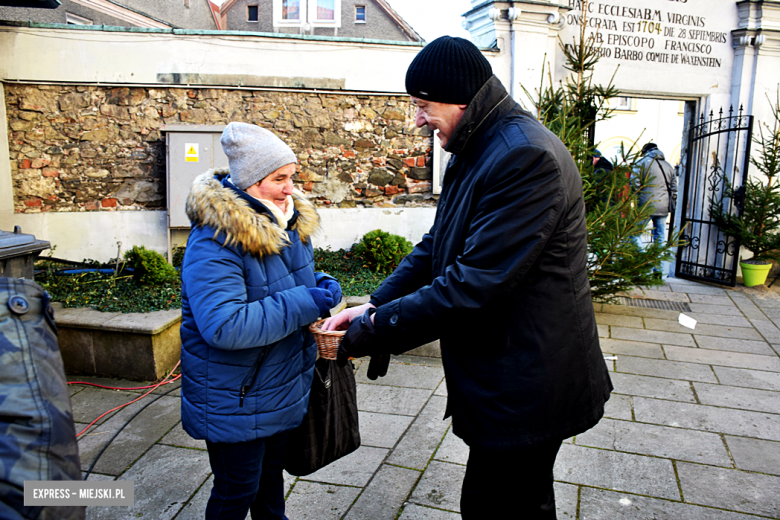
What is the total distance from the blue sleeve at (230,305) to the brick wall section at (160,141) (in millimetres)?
5860

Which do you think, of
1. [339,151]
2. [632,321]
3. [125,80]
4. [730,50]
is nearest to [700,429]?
[632,321]

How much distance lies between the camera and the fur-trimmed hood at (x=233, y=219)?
1886 mm

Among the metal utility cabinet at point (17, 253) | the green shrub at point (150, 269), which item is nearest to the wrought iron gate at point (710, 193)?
the green shrub at point (150, 269)

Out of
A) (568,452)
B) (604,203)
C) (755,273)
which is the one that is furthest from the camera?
(755,273)

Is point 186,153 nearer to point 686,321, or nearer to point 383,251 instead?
point 383,251

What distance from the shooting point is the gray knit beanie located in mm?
1999

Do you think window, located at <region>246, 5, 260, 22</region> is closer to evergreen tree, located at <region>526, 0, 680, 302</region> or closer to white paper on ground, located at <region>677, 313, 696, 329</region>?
evergreen tree, located at <region>526, 0, 680, 302</region>

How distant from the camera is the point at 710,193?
8.30 m

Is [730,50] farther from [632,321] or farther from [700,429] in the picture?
[700,429]

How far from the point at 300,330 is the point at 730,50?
8.51 meters

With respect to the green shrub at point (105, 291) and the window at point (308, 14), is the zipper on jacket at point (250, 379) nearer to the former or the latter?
the green shrub at point (105, 291)

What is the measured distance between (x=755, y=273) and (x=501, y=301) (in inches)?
300

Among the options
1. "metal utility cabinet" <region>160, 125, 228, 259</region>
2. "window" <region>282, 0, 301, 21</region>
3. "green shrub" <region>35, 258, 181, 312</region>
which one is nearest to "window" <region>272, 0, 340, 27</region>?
"window" <region>282, 0, 301, 21</region>

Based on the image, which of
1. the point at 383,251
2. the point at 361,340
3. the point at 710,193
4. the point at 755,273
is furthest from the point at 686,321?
the point at 361,340
